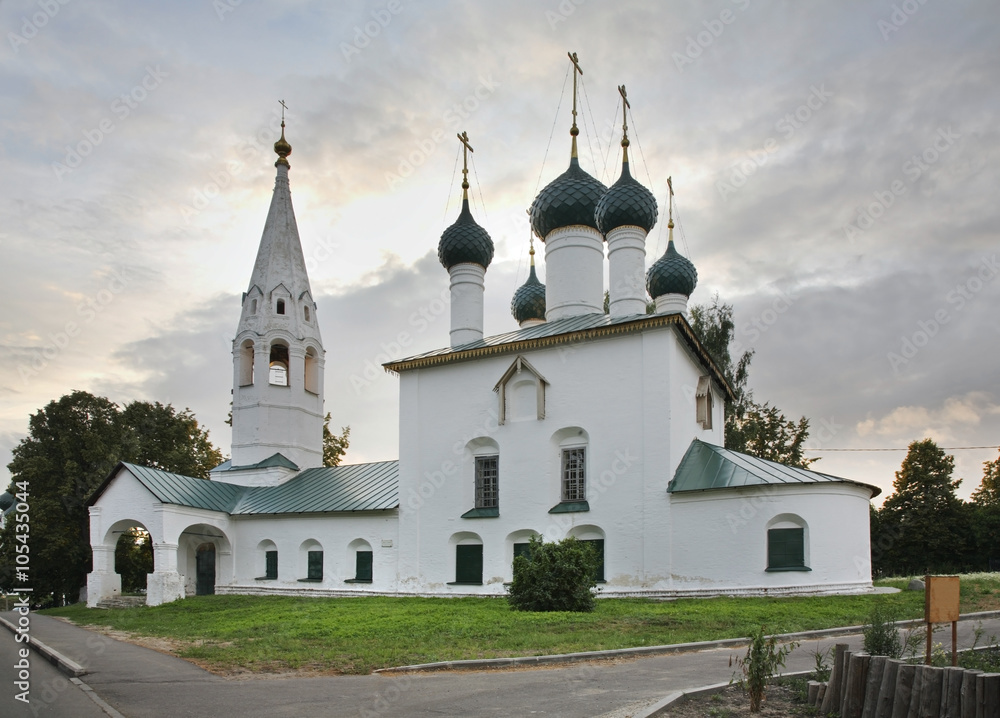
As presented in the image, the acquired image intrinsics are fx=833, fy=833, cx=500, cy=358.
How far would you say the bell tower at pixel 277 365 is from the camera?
2577 centimetres

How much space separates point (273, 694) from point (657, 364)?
11766 millimetres

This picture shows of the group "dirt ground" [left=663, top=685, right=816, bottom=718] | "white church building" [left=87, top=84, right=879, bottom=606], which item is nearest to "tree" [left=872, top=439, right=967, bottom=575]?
"white church building" [left=87, top=84, right=879, bottom=606]

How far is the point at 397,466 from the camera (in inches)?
905

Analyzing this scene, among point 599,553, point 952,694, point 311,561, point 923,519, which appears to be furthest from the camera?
point 923,519

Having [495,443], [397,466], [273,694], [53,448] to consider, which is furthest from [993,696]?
[53,448]

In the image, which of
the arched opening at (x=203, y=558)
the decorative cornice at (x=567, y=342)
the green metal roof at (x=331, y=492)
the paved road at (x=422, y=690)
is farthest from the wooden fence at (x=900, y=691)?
the arched opening at (x=203, y=558)

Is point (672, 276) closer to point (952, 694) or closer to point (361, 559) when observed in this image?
point (361, 559)

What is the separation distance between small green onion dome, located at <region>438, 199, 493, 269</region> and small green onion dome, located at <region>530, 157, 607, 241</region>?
201 centimetres

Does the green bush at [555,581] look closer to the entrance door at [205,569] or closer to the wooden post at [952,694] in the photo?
the wooden post at [952,694]

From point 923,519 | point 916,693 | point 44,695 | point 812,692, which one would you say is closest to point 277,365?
point 44,695

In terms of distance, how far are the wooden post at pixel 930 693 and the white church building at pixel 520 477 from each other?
36.3ft

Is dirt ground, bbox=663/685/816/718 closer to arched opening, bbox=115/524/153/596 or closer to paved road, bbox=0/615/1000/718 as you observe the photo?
paved road, bbox=0/615/1000/718

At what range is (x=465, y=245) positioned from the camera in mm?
23547

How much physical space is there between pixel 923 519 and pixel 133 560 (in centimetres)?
3004
